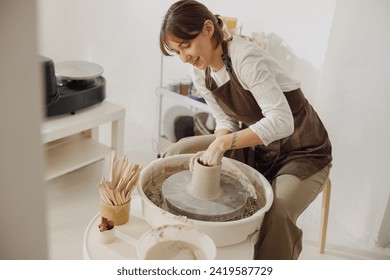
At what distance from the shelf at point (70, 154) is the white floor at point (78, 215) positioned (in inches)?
5.5


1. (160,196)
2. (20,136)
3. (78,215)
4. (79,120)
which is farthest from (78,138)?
(20,136)

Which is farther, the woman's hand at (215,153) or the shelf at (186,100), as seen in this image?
the shelf at (186,100)

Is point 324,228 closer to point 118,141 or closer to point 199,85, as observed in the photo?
point 199,85

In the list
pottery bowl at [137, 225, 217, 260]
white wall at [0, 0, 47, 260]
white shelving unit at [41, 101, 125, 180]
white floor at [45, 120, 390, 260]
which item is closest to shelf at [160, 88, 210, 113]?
white shelving unit at [41, 101, 125, 180]

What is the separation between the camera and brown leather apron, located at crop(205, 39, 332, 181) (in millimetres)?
1568

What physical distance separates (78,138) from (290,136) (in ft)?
4.65

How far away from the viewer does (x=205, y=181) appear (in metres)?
1.39

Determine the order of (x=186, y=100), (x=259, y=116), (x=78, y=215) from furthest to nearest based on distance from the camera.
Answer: (x=186, y=100), (x=78, y=215), (x=259, y=116)

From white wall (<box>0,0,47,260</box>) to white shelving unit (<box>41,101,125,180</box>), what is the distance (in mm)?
1747

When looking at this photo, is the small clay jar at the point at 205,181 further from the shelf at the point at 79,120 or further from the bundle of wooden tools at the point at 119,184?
the shelf at the point at 79,120

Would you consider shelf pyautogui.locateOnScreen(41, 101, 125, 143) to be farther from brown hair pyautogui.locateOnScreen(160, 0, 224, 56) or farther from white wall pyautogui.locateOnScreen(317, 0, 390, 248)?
white wall pyautogui.locateOnScreen(317, 0, 390, 248)

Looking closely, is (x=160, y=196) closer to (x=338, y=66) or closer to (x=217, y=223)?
(x=217, y=223)

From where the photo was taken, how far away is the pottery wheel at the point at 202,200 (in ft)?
4.46

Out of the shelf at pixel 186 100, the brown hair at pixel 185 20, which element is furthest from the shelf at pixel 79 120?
the brown hair at pixel 185 20
